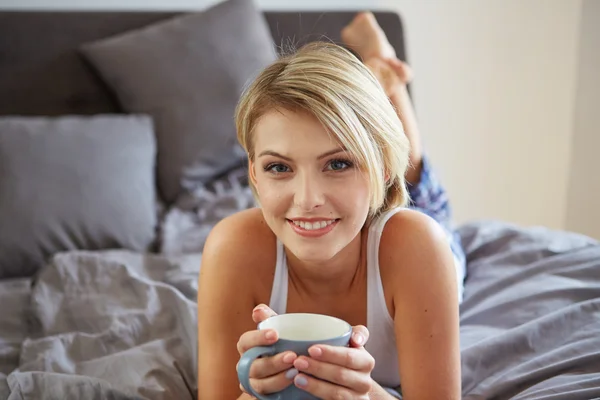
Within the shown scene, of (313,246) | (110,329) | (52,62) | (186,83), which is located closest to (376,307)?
(313,246)

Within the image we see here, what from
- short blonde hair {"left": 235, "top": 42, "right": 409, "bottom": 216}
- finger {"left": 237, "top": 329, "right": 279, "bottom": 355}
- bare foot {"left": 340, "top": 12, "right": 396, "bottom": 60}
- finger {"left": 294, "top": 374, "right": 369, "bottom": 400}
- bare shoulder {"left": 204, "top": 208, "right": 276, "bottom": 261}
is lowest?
finger {"left": 294, "top": 374, "right": 369, "bottom": 400}

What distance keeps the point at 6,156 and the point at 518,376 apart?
147cm

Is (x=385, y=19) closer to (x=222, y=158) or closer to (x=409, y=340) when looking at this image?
(x=222, y=158)

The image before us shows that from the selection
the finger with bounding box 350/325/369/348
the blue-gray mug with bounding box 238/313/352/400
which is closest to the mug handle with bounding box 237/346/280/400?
the blue-gray mug with bounding box 238/313/352/400

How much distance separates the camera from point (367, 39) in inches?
80.7

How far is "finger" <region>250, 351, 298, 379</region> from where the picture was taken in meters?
0.84

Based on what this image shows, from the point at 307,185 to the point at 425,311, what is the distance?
0.93ft

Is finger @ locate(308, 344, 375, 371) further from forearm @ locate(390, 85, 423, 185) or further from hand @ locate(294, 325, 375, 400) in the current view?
forearm @ locate(390, 85, 423, 185)

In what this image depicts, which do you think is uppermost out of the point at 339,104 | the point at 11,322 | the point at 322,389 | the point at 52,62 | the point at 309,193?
the point at 52,62

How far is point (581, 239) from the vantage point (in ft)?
5.67

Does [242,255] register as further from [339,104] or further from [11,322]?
[11,322]

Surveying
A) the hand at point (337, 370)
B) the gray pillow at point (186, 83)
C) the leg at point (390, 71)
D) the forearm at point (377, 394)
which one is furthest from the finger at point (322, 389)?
the gray pillow at point (186, 83)

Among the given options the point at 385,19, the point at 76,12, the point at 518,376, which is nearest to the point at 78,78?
the point at 76,12

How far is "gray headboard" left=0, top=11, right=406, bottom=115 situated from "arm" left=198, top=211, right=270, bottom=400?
136 centimetres
